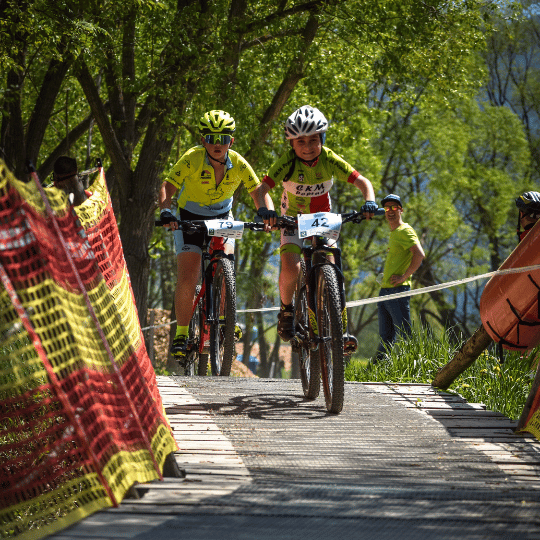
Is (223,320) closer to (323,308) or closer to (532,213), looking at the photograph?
(323,308)

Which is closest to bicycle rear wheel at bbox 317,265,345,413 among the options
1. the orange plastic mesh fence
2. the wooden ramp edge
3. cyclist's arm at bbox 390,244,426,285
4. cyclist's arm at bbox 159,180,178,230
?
the wooden ramp edge

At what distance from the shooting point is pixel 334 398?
5.81m

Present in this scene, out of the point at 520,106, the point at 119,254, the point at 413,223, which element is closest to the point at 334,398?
the point at 119,254

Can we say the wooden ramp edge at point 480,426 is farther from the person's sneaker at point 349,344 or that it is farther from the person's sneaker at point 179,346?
the person's sneaker at point 179,346

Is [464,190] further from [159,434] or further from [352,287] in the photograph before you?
[159,434]

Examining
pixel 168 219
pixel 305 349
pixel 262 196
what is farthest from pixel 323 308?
pixel 168 219

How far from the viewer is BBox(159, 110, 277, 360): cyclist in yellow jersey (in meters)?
7.40

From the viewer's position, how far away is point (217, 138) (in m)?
7.38

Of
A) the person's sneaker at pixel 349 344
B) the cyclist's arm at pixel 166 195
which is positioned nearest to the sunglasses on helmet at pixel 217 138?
the cyclist's arm at pixel 166 195

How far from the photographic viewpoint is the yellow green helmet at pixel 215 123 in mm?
7270

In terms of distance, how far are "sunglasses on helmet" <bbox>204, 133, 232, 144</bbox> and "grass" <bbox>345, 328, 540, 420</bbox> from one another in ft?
9.73

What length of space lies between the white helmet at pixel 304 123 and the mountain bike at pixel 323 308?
65 cm

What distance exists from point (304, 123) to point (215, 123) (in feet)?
4.21

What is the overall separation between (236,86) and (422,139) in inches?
751
